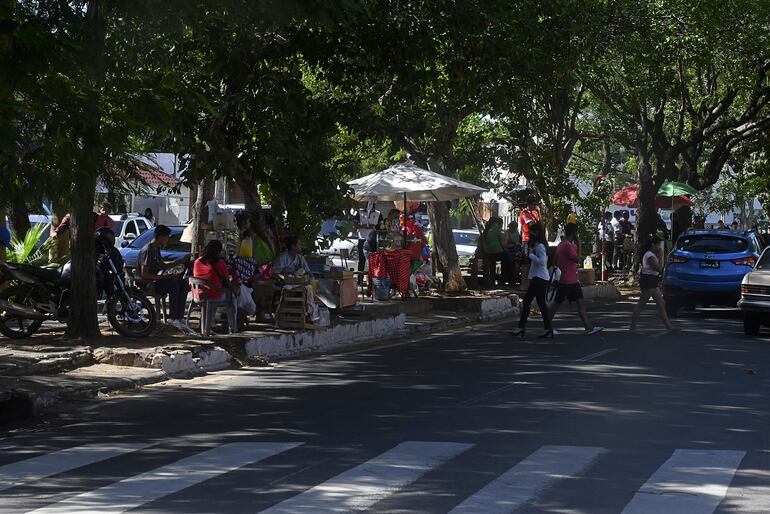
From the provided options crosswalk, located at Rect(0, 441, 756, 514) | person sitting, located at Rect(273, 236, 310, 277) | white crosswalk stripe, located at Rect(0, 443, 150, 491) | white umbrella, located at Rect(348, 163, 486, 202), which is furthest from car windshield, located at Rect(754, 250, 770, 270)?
white crosswalk stripe, located at Rect(0, 443, 150, 491)

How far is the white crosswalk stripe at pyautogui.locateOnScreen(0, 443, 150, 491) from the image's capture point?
27.7 ft

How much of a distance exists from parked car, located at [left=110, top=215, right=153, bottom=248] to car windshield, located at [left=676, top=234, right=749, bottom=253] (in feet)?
46.4

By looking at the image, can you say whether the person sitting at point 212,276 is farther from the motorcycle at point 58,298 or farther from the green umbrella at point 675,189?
the green umbrella at point 675,189

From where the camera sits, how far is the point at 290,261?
1872 cm

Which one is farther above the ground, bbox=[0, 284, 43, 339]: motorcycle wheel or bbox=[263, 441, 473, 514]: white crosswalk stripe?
bbox=[0, 284, 43, 339]: motorcycle wheel

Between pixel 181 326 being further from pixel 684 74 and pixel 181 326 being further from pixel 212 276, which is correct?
pixel 684 74

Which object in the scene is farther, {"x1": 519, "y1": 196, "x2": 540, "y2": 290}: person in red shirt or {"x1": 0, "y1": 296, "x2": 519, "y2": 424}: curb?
{"x1": 519, "y1": 196, "x2": 540, "y2": 290}: person in red shirt

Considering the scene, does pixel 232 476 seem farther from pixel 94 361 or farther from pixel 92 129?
pixel 94 361

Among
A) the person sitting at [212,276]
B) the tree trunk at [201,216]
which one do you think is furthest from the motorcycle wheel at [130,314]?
the tree trunk at [201,216]

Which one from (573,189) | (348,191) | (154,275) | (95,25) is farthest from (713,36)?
(95,25)

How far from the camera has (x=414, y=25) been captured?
61.5 ft

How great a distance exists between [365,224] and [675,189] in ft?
29.9

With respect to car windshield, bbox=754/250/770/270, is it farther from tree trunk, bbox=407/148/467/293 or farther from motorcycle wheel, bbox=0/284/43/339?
motorcycle wheel, bbox=0/284/43/339

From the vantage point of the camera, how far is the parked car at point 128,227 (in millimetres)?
31703
